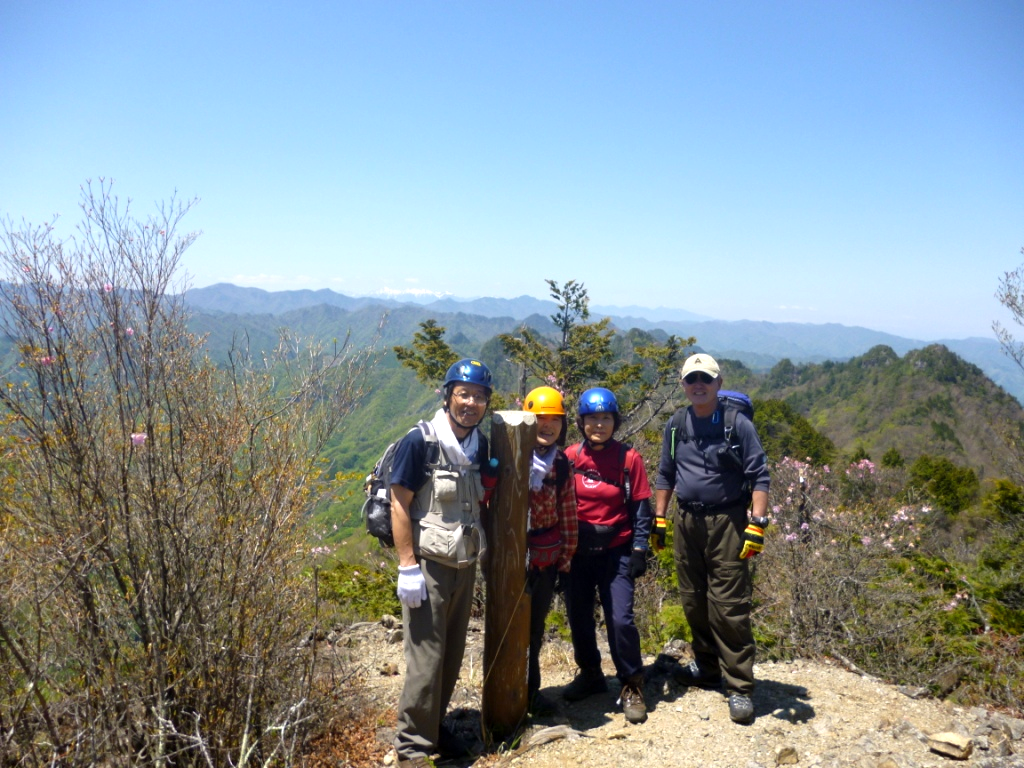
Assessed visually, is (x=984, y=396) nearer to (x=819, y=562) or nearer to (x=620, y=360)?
(x=620, y=360)

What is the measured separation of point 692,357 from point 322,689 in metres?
3.25

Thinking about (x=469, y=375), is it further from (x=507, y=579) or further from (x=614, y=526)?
(x=614, y=526)

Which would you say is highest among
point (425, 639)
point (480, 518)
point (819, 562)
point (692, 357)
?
point (692, 357)

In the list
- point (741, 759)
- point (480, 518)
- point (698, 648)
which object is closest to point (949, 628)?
point (698, 648)

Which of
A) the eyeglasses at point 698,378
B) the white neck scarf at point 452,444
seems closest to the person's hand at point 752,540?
the eyeglasses at point 698,378

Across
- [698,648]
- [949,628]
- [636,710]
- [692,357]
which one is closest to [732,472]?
[692,357]

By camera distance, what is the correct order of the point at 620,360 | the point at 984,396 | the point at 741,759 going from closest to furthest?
the point at 741,759, the point at 620,360, the point at 984,396

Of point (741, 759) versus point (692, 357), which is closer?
point (741, 759)

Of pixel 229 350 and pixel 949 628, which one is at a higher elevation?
pixel 229 350

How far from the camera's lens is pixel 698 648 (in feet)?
14.4

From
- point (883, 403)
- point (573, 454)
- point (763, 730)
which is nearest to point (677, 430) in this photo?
point (573, 454)

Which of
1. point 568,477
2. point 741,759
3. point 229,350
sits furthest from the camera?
point 229,350

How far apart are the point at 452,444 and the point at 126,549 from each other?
1.76 metres

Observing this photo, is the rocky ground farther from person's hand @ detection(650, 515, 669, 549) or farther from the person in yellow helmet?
person's hand @ detection(650, 515, 669, 549)
